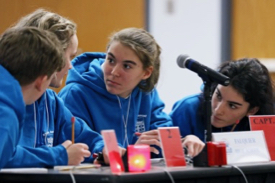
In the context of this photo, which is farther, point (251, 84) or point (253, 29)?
point (253, 29)

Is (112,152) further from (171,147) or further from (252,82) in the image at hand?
(252,82)

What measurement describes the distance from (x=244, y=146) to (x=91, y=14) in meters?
2.12

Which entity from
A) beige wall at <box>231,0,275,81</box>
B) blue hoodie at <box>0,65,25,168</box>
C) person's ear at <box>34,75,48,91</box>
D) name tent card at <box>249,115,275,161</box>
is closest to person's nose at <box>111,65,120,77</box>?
name tent card at <box>249,115,275,161</box>

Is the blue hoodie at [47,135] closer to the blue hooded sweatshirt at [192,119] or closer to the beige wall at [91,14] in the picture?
the blue hooded sweatshirt at [192,119]

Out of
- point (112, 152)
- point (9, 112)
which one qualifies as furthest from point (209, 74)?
point (9, 112)

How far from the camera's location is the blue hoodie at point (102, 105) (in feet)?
9.19

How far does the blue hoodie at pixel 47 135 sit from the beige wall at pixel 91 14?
1.51 metres

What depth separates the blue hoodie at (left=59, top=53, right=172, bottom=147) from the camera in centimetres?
280

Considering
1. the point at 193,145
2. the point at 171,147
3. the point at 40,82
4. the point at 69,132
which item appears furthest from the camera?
the point at 69,132

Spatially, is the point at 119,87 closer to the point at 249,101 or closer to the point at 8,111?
the point at 249,101

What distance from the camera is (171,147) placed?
216 centimetres

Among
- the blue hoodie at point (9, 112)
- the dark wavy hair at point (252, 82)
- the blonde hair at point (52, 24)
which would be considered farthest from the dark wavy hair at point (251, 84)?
the blue hoodie at point (9, 112)

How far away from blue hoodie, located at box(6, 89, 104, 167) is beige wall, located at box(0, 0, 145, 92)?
Result: 1512mm

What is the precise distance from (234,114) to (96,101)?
657 mm
